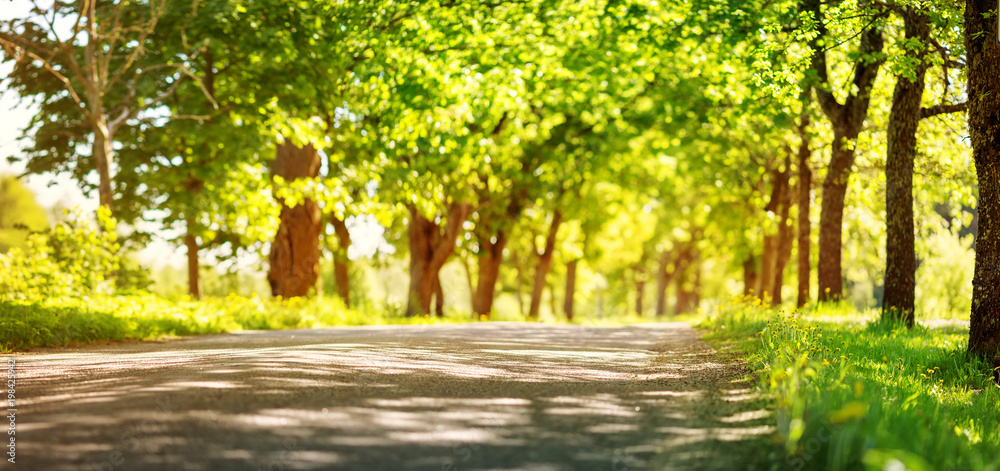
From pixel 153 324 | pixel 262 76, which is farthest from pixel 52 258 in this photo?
pixel 262 76

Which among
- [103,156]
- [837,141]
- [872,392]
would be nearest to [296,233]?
[103,156]

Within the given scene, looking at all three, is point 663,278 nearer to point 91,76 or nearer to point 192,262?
point 192,262

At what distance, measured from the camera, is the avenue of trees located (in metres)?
11.2

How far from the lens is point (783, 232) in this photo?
21.5m

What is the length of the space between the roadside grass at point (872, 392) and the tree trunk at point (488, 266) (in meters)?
15.0

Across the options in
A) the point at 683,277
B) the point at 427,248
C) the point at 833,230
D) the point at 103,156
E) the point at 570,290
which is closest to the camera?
the point at 103,156

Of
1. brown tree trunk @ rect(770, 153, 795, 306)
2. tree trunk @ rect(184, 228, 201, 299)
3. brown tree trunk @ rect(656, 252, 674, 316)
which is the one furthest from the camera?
brown tree trunk @ rect(656, 252, 674, 316)

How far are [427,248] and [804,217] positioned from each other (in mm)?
11505

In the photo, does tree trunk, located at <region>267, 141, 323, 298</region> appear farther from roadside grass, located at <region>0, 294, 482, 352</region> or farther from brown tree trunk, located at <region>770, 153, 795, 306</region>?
brown tree trunk, located at <region>770, 153, 795, 306</region>

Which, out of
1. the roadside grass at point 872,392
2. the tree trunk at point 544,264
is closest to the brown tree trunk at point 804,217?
the roadside grass at point 872,392

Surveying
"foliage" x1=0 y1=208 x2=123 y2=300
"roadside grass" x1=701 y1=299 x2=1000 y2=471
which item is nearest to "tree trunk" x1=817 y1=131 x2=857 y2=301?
"roadside grass" x1=701 y1=299 x2=1000 y2=471

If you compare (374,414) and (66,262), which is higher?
(66,262)

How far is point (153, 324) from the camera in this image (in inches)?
435

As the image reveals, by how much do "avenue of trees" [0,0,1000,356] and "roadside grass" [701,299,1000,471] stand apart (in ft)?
2.80
